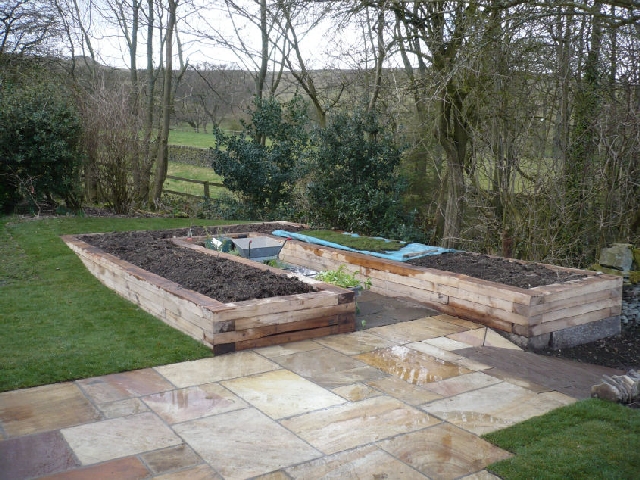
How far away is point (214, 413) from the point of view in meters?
3.53

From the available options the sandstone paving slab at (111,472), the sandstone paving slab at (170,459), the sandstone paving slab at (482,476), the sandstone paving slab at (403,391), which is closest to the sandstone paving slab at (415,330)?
the sandstone paving slab at (403,391)

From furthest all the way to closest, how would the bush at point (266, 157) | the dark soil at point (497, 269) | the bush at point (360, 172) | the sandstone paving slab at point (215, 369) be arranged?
the bush at point (266, 157), the bush at point (360, 172), the dark soil at point (497, 269), the sandstone paving slab at point (215, 369)

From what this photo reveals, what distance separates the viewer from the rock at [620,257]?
6637mm

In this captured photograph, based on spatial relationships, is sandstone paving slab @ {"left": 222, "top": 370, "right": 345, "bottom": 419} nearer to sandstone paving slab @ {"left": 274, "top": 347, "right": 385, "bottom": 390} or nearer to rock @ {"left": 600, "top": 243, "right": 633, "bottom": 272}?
sandstone paving slab @ {"left": 274, "top": 347, "right": 385, "bottom": 390}

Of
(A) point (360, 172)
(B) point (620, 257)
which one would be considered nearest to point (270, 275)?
(B) point (620, 257)

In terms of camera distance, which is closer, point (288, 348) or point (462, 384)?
point (462, 384)

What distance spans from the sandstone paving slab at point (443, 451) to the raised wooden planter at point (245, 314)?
179 centimetres

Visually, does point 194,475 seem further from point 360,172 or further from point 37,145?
point 37,145

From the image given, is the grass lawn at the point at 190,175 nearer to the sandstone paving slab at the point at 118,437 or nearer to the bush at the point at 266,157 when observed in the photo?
the bush at the point at 266,157

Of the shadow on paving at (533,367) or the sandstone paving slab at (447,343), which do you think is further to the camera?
the sandstone paving slab at (447,343)

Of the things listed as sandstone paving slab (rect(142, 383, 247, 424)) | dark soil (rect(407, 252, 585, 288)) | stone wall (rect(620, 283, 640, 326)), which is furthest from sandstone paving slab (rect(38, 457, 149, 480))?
stone wall (rect(620, 283, 640, 326))

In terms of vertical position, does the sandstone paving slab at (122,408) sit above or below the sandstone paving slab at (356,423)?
below

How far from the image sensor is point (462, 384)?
407cm

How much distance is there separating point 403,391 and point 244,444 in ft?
4.01
